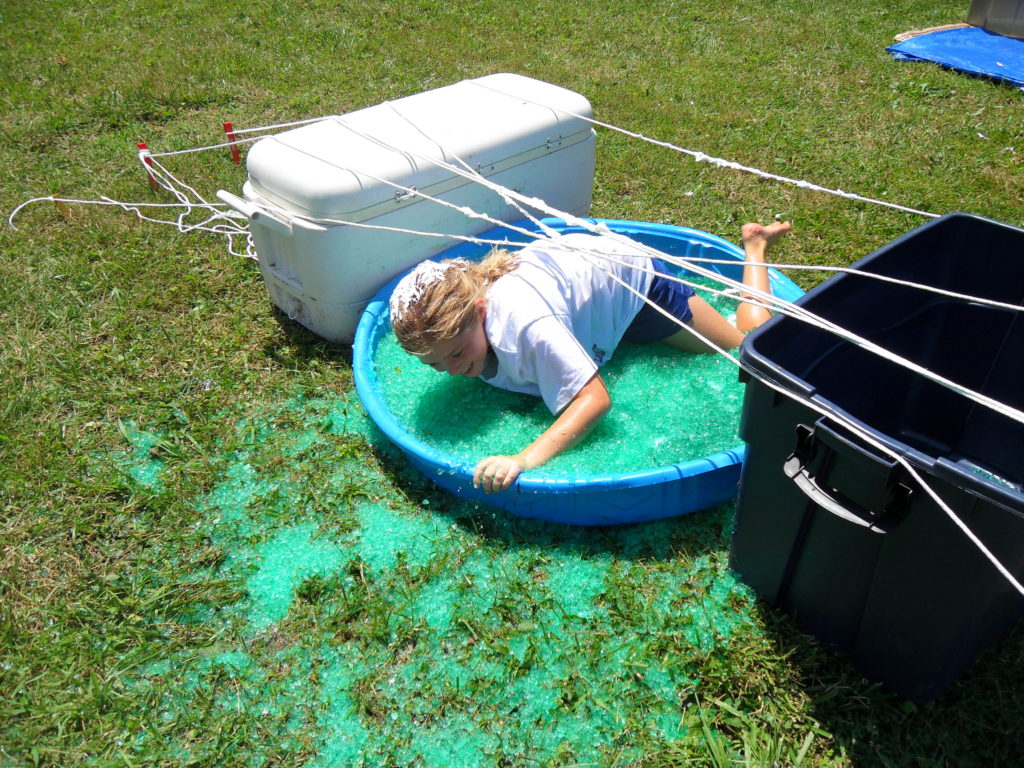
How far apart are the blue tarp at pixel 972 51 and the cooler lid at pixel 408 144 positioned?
3.79m

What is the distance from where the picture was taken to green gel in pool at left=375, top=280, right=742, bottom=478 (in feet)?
9.75

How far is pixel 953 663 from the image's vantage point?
6.25ft

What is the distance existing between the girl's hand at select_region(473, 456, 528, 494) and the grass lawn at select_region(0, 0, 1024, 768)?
25cm

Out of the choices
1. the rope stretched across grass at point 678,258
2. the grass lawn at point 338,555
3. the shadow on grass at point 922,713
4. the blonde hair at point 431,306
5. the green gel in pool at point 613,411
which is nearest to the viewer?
the rope stretched across grass at point 678,258

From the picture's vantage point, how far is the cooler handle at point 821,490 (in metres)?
1.68

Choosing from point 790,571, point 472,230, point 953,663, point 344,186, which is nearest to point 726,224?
point 472,230

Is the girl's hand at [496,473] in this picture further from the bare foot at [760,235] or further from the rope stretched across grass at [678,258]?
the bare foot at [760,235]

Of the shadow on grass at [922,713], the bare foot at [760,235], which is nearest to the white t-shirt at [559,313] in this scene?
the bare foot at [760,235]

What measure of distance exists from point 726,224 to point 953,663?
2861 mm

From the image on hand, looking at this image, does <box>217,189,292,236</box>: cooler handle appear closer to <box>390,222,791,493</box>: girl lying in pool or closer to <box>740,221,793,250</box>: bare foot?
<box>390,222,791,493</box>: girl lying in pool

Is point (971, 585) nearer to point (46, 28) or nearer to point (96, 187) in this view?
point (96, 187)

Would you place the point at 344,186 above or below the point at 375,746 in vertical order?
above

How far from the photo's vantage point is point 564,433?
8.72ft

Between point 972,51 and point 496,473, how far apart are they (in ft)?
19.0
